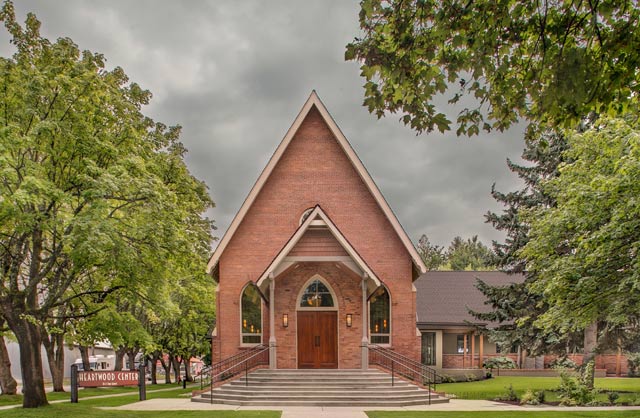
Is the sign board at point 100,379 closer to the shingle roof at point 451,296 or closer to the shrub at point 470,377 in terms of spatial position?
the shingle roof at point 451,296

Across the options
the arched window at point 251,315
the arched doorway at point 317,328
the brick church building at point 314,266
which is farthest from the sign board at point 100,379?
the arched doorway at point 317,328

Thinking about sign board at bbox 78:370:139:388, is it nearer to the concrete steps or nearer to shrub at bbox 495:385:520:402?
the concrete steps

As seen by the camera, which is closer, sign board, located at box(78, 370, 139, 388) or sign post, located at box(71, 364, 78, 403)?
sign post, located at box(71, 364, 78, 403)

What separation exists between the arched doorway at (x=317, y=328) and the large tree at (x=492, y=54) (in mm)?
14997

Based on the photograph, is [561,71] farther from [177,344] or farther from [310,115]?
[177,344]

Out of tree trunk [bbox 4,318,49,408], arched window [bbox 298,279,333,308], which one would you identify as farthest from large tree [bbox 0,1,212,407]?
arched window [bbox 298,279,333,308]

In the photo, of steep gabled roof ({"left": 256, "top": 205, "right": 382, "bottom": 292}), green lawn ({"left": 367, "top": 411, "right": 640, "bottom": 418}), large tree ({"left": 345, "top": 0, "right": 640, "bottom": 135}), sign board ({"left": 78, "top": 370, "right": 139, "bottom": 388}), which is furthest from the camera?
steep gabled roof ({"left": 256, "top": 205, "right": 382, "bottom": 292})

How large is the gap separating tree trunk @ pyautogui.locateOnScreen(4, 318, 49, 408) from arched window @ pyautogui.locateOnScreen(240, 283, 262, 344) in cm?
850

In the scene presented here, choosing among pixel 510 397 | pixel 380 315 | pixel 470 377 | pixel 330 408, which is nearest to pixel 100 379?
pixel 330 408

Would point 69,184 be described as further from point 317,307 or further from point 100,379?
point 317,307

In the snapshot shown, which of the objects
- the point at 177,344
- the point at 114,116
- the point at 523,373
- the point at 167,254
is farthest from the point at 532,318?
the point at 177,344

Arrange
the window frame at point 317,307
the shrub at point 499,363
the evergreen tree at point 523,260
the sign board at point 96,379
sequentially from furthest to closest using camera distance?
the shrub at point 499,363
the evergreen tree at point 523,260
the window frame at point 317,307
the sign board at point 96,379

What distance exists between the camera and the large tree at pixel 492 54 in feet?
20.8

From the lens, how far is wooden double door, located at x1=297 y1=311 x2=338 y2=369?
2112 cm
